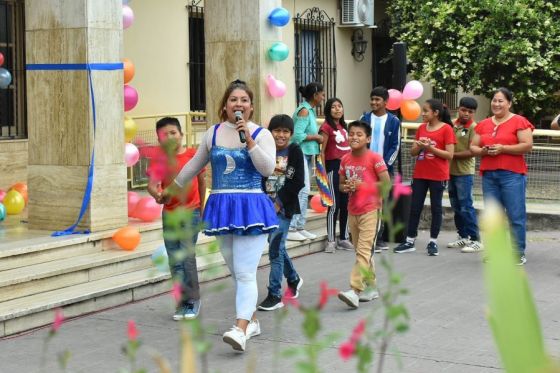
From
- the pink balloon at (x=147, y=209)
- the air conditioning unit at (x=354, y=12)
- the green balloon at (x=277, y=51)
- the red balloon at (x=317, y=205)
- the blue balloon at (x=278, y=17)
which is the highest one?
the air conditioning unit at (x=354, y=12)

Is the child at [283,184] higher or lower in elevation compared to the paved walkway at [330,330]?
higher

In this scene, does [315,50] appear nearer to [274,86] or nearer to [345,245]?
[274,86]

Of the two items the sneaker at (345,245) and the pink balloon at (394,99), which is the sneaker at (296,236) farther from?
the pink balloon at (394,99)

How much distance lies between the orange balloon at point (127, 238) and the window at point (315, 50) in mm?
10304

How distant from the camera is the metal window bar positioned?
16188 mm

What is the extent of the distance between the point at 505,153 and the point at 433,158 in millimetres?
1137

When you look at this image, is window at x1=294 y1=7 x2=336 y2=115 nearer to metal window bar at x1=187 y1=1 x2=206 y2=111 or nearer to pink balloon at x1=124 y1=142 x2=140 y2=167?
metal window bar at x1=187 y1=1 x2=206 y2=111

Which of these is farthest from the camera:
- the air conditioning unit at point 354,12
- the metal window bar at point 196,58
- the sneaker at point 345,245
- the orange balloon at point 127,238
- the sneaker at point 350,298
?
the air conditioning unit at point 354,12

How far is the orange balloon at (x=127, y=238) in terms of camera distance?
8883mm

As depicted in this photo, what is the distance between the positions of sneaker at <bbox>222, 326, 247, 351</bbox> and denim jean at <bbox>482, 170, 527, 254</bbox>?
165 inches

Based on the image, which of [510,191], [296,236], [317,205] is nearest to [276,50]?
[317,205]

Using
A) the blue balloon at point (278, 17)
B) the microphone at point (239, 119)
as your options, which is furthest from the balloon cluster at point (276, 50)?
the microphone at point (239, 119)

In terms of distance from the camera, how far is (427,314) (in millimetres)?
7816

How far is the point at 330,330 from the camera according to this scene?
733 cm
